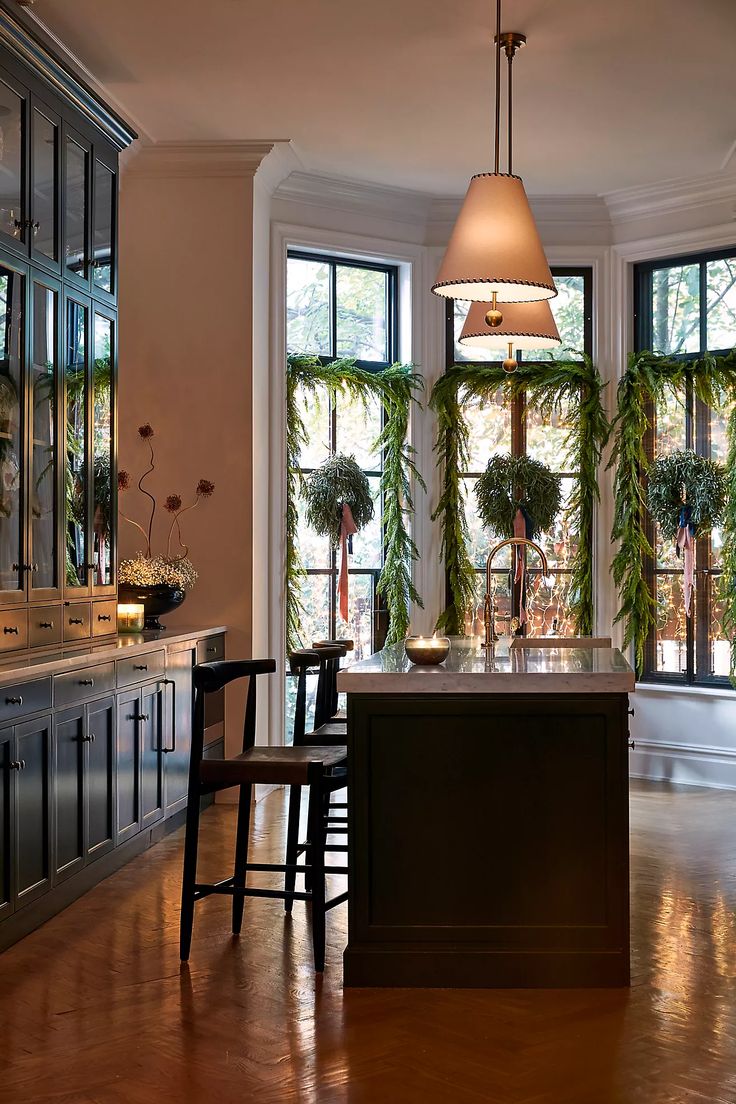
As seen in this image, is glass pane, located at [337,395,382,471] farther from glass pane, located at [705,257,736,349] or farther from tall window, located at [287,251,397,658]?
glass pane, located at [705,257,736,349]

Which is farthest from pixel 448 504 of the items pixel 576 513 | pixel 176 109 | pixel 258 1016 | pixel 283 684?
pixel 258 1016

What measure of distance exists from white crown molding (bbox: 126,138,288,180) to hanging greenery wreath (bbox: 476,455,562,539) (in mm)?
2406

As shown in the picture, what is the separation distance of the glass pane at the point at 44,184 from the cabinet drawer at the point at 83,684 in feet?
5.66

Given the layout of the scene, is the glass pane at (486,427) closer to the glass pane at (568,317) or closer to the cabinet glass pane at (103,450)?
the glass pane at (568,317)

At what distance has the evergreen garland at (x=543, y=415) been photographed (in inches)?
303

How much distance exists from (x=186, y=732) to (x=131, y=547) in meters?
1.26

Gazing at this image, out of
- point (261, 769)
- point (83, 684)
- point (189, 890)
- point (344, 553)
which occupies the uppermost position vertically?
point (344, 553)

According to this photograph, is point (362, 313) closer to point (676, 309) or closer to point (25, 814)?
point (676, 309)

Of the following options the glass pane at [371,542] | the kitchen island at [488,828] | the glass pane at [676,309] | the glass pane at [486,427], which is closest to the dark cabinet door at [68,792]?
the kitchen island at [488,828]

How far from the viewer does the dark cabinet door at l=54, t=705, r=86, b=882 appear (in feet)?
14.6

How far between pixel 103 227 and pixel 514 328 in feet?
6.77

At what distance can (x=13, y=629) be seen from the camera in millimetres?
4535

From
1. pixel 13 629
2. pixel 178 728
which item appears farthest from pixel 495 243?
pixel 178 728

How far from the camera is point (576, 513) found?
7.77 meters
